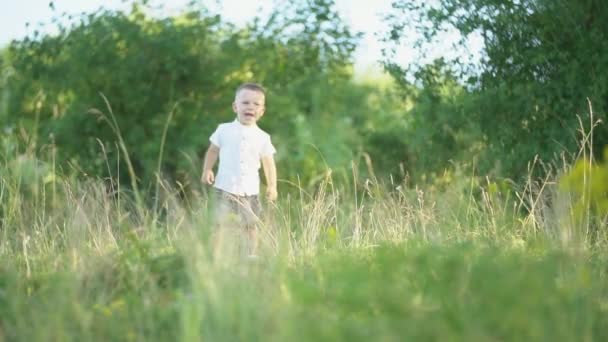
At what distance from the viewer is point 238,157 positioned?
6238mm

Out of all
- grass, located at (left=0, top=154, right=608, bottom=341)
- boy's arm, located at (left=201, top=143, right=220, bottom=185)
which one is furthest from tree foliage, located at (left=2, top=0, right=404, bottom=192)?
grass, located at (left=0, top=154, right=608, bottom=341)

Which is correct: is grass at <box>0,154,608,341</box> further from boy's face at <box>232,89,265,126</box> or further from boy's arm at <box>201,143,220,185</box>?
boy's face at <box>232,89,265,126</box>

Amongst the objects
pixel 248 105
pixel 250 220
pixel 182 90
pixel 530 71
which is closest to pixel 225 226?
pixel 250 220

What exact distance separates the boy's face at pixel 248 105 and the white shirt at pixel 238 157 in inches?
2.1

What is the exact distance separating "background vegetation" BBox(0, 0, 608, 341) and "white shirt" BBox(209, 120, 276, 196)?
286 millimetres

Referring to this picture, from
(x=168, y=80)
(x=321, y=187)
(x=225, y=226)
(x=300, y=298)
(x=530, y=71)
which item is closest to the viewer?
(x=300, y=298)

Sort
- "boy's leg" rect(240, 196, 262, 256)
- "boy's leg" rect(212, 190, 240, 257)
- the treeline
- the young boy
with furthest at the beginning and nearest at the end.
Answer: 1. the treeline
2. the young boy
3. "boy's leg" rect(240, 196, 262, 256)
4. "boy's leg" rect(212, 190, 240, 257)

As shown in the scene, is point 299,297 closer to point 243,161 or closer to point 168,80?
point 243,161

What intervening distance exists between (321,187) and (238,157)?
641 mm

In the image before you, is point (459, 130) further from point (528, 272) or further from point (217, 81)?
point (528, 272)

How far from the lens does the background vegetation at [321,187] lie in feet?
11.8

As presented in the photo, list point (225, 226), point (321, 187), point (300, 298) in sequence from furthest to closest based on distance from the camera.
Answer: point (321, 187) → point (225, 226) → point (300, 298)

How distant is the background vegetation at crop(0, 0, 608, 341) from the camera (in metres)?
3.59

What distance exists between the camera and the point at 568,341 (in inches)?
132
